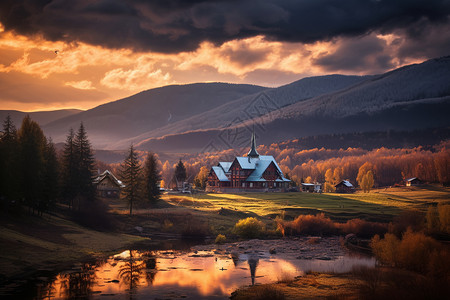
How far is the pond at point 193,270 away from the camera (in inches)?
1481

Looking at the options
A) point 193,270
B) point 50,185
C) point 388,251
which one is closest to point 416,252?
point 388,251

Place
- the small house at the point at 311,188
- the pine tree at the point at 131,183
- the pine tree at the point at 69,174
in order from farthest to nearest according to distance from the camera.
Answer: the small house at the point at 311,188 → the pine tree at the point at 131,183 → the pine tree at the point at 69,174

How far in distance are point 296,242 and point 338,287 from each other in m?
28.1

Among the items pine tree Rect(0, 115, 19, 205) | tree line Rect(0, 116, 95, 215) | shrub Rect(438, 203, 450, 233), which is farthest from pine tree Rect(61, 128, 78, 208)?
shrub Rect(438, 203, 450, 233)

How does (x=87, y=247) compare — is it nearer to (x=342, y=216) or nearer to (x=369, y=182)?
(x=342, y=216)

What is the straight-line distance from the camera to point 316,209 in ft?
294

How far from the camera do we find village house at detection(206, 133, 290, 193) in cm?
13893

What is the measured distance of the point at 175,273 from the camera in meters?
45.2

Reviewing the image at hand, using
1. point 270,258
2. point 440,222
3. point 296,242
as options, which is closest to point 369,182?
point 440,222

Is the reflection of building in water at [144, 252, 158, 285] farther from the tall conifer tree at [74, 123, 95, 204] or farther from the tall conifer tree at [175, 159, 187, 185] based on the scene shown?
the tall conifer tree at [175, 159, 187, 185]

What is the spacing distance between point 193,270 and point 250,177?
312ft

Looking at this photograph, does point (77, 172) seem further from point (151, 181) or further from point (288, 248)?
point (288, 248)

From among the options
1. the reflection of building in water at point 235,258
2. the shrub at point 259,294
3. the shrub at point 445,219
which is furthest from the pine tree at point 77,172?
the shrub at point 445,219

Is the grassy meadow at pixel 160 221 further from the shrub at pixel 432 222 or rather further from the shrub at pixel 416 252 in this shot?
the shrub at pixel 416 252
